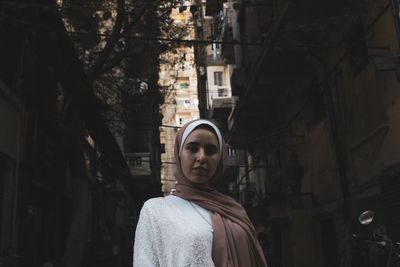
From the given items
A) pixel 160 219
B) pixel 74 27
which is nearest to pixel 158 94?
pixel 74 27

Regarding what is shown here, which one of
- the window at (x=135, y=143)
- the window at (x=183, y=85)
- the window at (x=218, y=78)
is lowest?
the window at (x=135, y=143)

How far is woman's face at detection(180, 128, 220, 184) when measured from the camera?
2.05m

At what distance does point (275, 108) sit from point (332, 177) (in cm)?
539

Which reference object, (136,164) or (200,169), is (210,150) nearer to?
(200,169)

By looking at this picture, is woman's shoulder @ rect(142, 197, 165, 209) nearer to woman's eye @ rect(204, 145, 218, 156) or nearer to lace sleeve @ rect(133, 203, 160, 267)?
lace sleeve @ rect(133, 203, 160, 267)

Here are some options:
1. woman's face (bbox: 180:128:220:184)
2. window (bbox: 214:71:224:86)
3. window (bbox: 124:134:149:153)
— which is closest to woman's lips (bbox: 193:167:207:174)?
woman's face (bbox: 180:128:220:184)

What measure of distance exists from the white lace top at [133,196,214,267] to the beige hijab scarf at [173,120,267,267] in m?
0.04

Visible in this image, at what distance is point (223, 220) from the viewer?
6.40 ft

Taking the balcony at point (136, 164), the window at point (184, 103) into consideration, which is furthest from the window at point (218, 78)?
the window at point (184, 103)

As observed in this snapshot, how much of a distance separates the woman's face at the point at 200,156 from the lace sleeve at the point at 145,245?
0.86 ft

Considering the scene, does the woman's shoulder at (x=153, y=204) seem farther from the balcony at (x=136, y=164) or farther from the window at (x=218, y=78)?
the window at (x=218, y=78)

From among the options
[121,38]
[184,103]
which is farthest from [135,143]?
[184,103]

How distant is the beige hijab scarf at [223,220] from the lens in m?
1.85

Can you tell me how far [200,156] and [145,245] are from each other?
44cm
